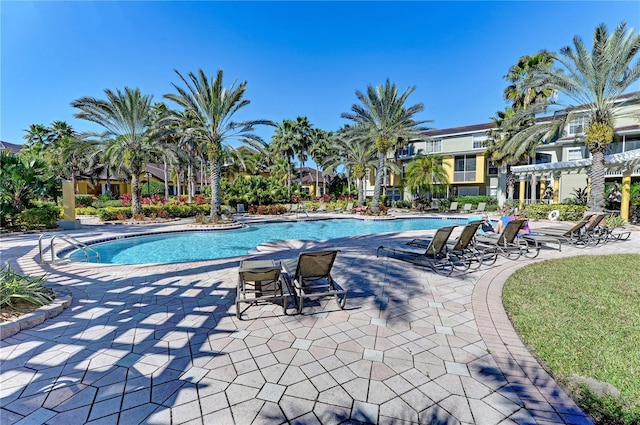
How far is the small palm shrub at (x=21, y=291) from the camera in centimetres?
457

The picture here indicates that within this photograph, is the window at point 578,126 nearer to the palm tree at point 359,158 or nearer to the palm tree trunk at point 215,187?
the palm tree at point 359,158

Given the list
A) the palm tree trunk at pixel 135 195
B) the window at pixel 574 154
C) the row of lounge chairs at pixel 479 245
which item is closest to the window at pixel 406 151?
the window at pixel 574 154

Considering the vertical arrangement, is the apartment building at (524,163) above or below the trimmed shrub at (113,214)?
above

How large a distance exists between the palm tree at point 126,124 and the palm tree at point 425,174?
941 inches

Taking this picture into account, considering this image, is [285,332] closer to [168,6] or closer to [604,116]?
[168,6]

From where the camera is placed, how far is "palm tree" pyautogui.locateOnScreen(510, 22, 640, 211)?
1347 centimetres

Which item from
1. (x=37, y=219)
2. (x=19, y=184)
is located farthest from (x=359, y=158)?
(x=19, y=184)

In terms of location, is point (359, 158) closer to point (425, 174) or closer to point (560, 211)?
point (425, 174)

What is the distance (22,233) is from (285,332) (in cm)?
1696

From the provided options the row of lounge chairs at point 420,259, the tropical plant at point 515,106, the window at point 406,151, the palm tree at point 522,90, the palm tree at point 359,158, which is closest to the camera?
the row of lounge chairs at point 420,259

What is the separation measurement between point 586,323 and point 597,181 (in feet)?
50.8

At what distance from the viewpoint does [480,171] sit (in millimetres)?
33281

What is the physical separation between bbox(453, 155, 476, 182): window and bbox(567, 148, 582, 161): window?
8.22 m

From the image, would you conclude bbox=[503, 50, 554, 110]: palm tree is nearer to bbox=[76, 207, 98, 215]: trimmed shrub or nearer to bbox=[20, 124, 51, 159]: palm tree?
bbox=[76, 207, 98, 215]: trimmed shrub
